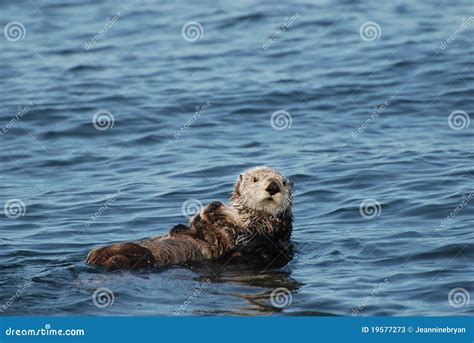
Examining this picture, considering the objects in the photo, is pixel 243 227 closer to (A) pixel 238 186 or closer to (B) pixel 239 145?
(A) pixel 238 186

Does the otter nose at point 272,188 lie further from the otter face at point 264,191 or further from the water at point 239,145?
the water at point 239,145

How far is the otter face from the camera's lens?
991 centimetres

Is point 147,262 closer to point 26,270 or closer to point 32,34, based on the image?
point 26,270

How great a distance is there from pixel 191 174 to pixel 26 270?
4.03m

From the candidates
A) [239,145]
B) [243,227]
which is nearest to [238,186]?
[243,227]

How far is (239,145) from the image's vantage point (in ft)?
47.1

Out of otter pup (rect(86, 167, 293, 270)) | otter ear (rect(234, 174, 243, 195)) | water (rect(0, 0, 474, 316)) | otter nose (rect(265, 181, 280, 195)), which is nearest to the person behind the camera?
water (rect(0, 0, 474, 316))

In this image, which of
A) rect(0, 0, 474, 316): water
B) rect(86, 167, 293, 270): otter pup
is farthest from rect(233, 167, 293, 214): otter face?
rect(0, 0, 474, 316): water

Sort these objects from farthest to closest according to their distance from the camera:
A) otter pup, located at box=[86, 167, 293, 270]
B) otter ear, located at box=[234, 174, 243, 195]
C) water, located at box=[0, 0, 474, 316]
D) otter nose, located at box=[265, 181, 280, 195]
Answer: otter ear, located at box=[234, 174, 243, 195] → otter nose, located at box=[265, 181, 280, 195] → otter pup, located at box=[86, 167, 293, 270] → water, located at box=[0, 0, 474, 316]

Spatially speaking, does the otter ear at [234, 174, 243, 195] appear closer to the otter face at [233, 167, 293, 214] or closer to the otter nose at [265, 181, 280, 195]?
the otter face at [233, 167, 293, 214]

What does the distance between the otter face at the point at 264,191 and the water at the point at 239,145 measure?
1.97 ft

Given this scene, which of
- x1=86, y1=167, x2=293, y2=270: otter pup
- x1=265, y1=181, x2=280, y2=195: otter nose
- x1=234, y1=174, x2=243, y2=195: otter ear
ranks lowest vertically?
x1=86, y1=167, x2=293, y2=270: otter pup

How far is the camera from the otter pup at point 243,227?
32.0ft

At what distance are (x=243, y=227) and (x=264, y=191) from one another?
464 millimetres
